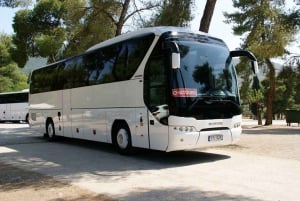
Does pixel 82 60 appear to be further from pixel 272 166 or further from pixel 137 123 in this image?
pixel 272 166

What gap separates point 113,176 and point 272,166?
136 inches

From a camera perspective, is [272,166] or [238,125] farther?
[238,125]

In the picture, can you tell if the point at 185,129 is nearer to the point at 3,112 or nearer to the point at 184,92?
the point at 184,92

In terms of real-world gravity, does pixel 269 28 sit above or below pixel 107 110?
above

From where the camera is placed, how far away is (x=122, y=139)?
12.0m

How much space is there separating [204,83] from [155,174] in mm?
2710

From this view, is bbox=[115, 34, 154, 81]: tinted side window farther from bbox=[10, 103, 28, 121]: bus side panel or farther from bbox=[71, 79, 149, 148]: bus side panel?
bbox=[10, 103, 28, 121]: bus side panel

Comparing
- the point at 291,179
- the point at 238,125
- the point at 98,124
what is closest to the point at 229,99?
the point at 238,125

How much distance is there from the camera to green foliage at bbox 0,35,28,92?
52.2 meters

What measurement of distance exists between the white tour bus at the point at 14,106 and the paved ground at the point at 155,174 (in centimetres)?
2410

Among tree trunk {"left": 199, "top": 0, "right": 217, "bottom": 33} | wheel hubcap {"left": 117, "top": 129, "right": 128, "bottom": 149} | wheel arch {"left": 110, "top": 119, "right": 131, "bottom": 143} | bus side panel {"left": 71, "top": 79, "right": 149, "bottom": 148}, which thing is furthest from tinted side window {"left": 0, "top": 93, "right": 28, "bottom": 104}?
wheel hubcap {"left": 117, "top": 129, "right": 128, "bottom": 149}

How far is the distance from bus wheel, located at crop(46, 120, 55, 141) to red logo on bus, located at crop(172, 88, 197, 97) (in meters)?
8.50

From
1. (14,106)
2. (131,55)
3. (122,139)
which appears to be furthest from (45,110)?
(14,106)

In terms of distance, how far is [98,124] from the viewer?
13367mm
